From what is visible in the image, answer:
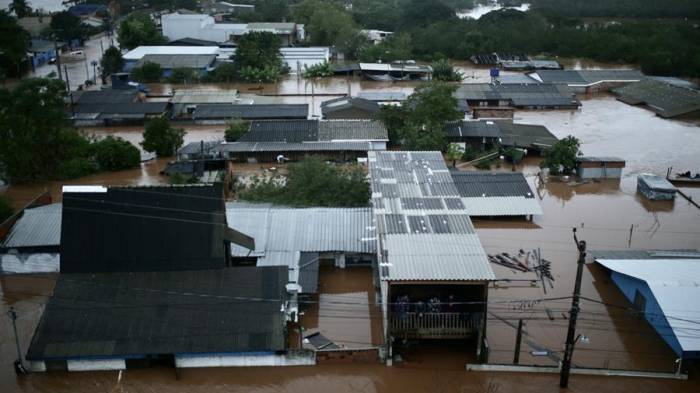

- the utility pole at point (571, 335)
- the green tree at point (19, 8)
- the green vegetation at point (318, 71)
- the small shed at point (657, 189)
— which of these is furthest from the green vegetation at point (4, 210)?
the green tree at point (19, 8)

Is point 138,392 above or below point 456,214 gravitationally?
below

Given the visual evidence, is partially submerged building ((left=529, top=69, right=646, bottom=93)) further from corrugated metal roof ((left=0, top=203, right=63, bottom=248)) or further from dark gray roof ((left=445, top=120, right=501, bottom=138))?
corrugated metal roof ((left=0, top=203, right=63, bottom=248))

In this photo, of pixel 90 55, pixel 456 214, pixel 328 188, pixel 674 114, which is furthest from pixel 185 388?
pixel 90 55

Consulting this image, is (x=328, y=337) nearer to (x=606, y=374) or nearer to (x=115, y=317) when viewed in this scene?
(x=115, y=317)

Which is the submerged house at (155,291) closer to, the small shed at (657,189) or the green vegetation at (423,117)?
the green vegetation at (423,117)

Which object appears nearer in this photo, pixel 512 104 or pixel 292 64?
pixel 512 104

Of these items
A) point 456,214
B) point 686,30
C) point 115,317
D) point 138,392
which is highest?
point 686,30

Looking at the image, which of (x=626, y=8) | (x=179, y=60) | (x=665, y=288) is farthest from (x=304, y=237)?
(x=626, y=8)

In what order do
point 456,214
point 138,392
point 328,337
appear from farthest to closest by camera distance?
point 456,214 < point 328,337 < point 138,392
